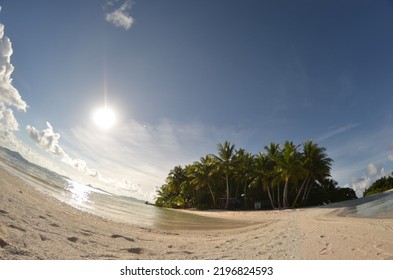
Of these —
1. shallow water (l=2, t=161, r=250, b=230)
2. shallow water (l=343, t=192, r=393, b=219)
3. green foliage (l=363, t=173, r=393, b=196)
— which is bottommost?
shallow water (l=2, t=161, r=250, b=230)

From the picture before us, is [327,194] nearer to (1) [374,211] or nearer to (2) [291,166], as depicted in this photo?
(2) [291,166]

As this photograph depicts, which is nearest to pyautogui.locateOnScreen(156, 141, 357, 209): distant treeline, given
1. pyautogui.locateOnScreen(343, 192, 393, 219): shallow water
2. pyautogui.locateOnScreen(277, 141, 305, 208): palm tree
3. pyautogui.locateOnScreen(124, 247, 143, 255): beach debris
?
pyautogui.locateOnScreen(277, 141, 305, 208): palm tree

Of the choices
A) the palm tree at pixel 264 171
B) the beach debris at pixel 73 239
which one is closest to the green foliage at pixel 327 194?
the palm tree at pixel 264 171

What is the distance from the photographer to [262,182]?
2545 cm

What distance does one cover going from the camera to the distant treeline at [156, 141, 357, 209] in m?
22.2

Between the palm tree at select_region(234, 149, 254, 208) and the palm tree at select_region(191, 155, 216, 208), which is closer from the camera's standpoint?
the palm tree at select_region(234, 149, 254, 208)

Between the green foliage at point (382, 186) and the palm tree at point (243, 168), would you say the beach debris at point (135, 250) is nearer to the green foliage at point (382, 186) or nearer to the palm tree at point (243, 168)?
the palm tree at point (243, 168)

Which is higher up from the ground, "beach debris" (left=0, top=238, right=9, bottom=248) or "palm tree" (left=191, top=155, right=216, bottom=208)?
"palm tree" (left=191, top=155, right=216, bottom=208)

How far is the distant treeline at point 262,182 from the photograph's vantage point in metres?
22.2

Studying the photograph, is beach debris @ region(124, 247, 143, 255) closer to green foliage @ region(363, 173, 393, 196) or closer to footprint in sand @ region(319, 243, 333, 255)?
footprint in sand @ region(319, 243, 333, 255)

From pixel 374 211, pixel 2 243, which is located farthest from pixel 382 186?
pixel 2 243
